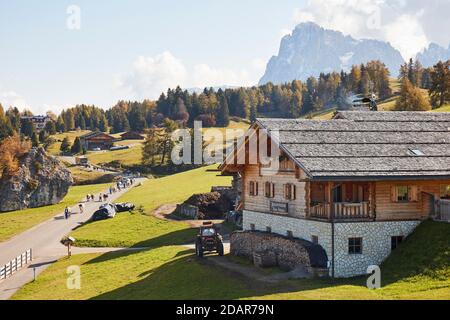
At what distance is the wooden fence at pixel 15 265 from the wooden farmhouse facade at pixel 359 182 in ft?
69.4

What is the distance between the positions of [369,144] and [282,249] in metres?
8.16

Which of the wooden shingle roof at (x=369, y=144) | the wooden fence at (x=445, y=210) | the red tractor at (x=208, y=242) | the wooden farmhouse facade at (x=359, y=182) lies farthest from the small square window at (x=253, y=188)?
the wooden fence at (x=445, y=210)

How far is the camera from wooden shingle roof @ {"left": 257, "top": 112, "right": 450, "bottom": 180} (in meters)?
35.0

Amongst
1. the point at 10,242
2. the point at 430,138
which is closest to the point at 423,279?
the point at 430,138

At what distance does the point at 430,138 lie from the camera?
39.1 meters

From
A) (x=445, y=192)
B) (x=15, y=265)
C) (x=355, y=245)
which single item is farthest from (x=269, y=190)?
(x=15, y=265)

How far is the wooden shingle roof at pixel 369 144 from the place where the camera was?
115 feet

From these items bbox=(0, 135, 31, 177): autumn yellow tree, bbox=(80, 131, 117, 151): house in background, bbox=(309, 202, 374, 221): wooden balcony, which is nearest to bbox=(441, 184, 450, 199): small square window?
bbox=(309, 202, 374, 221): wooden balcony

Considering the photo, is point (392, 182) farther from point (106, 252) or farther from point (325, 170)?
point (106, 252)

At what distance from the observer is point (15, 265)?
1951 inches

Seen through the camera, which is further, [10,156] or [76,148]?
[76,148]

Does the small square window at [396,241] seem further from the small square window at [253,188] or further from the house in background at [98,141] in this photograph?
the house in background at [98,141]

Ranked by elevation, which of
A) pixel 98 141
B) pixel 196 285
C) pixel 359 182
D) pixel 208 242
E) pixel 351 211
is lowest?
pixel 196 285

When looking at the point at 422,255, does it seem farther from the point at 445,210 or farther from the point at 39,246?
the point at 39,246
